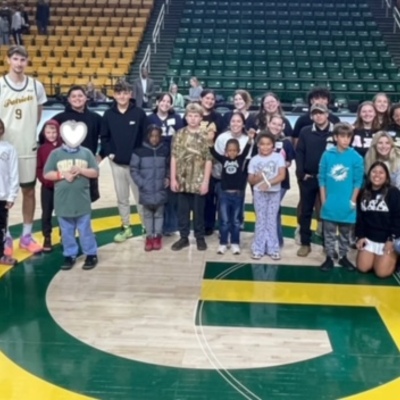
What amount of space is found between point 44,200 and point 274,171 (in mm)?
1951

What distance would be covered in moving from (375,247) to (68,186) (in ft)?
7.97

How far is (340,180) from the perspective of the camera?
4.74m

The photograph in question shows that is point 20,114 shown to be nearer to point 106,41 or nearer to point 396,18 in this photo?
point 106,41

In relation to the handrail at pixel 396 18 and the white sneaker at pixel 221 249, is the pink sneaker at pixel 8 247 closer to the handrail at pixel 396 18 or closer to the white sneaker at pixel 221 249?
the white sneaker at pixel 221 249

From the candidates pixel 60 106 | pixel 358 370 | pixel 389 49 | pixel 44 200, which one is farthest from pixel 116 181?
pixel 389 49

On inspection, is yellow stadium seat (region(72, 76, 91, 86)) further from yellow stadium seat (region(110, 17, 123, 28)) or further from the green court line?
the green court line

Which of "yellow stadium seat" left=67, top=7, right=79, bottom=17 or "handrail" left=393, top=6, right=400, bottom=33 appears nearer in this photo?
"handrail" left=393, top=6, right=400, bottom=33

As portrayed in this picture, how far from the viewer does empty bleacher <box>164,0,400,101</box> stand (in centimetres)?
1443

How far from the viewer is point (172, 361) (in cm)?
344

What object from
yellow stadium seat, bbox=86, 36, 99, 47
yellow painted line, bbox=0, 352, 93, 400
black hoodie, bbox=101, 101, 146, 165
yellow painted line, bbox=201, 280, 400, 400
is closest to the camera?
yellow painted line, bbox=0, 352, 93, 400

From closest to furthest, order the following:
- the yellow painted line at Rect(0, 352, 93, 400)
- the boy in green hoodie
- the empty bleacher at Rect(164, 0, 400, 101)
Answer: the yellow painted line at Rect(0, 352, 93, 400) < the boy in green hoodie < the empty bleacher at Rect(164, 0, 400, 101)

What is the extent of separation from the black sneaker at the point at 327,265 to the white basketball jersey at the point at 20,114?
101 inches

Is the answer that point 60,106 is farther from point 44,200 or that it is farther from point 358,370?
point 358,370

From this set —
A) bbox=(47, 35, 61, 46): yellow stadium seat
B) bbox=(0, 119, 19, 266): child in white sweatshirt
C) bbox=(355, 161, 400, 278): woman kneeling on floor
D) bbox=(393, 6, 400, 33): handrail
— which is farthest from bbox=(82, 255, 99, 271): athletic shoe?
bbox=(393, 6, 400, 33): handrail
